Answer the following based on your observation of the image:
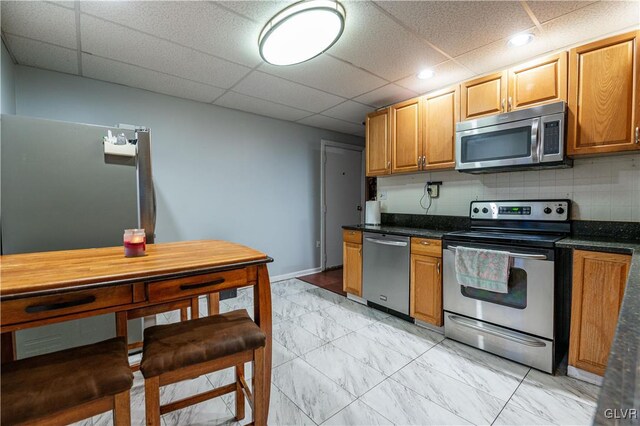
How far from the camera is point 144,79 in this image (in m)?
2.71

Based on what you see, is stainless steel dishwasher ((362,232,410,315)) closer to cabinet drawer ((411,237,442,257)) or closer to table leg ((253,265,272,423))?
cabinet drawer ((411,237,442,257))

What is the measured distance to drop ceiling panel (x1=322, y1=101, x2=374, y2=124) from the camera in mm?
3424

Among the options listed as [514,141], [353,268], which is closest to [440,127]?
[514,141]

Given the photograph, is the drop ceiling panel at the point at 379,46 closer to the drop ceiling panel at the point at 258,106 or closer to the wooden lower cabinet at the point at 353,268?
the drop ceiling panel at the point at 258,106

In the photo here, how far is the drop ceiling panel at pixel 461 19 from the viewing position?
5.57ft

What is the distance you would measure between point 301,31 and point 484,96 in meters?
1.71

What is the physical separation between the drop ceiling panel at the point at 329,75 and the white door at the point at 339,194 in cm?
170

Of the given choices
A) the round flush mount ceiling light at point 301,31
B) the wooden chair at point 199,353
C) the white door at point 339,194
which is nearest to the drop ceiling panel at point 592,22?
the round flush mount ceiling light at point 301,31

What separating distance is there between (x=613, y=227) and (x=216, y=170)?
378 cm

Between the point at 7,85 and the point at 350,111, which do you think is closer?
the point at 7,85

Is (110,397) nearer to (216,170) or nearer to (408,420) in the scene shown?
(408,420)

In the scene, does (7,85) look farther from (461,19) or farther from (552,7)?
(552,7)

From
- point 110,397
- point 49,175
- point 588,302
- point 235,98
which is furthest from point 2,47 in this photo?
point 588,302

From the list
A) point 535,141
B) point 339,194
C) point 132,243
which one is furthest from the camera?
point 339,194
